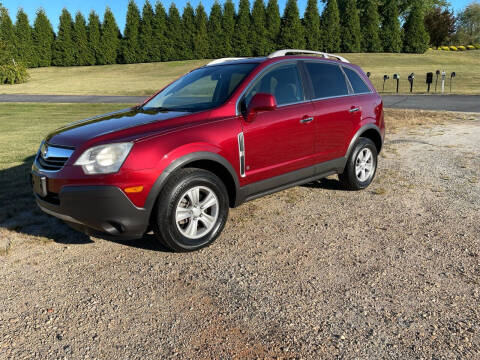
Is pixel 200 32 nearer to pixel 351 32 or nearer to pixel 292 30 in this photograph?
pixel 292 30

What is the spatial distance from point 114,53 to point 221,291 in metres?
54.1

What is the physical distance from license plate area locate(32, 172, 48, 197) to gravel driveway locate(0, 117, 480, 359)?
24.0 inches

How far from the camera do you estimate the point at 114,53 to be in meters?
51.8

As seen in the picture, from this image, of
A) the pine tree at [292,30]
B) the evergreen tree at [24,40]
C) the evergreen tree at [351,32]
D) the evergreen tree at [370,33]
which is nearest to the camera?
the evergreen tree at [24,40]

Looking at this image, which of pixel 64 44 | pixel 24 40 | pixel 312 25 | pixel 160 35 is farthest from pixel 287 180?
pixel 24 40

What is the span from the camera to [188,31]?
2003 inches

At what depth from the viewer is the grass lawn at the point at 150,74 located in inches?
1243

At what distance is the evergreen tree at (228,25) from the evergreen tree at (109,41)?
11.6 metres

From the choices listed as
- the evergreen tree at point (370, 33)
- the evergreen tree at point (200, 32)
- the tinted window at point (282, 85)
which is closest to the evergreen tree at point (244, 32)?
the evergreen tree at point (200, 32)

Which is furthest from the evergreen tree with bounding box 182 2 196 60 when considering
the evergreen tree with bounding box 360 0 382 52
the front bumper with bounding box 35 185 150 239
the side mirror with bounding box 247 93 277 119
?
the front bumper with bounding box 35 185 150 239

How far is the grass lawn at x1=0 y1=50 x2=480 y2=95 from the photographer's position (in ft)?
104

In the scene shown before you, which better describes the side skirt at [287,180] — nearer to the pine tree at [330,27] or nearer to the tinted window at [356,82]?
the tinted window at [356,82]

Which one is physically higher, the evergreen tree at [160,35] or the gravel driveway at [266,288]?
the evergreen tree at [160,35]

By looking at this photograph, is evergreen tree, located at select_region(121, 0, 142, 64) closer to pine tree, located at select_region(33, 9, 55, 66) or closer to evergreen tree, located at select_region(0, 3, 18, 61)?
pine tree, located at select_region(33, 9, 55, 66)
